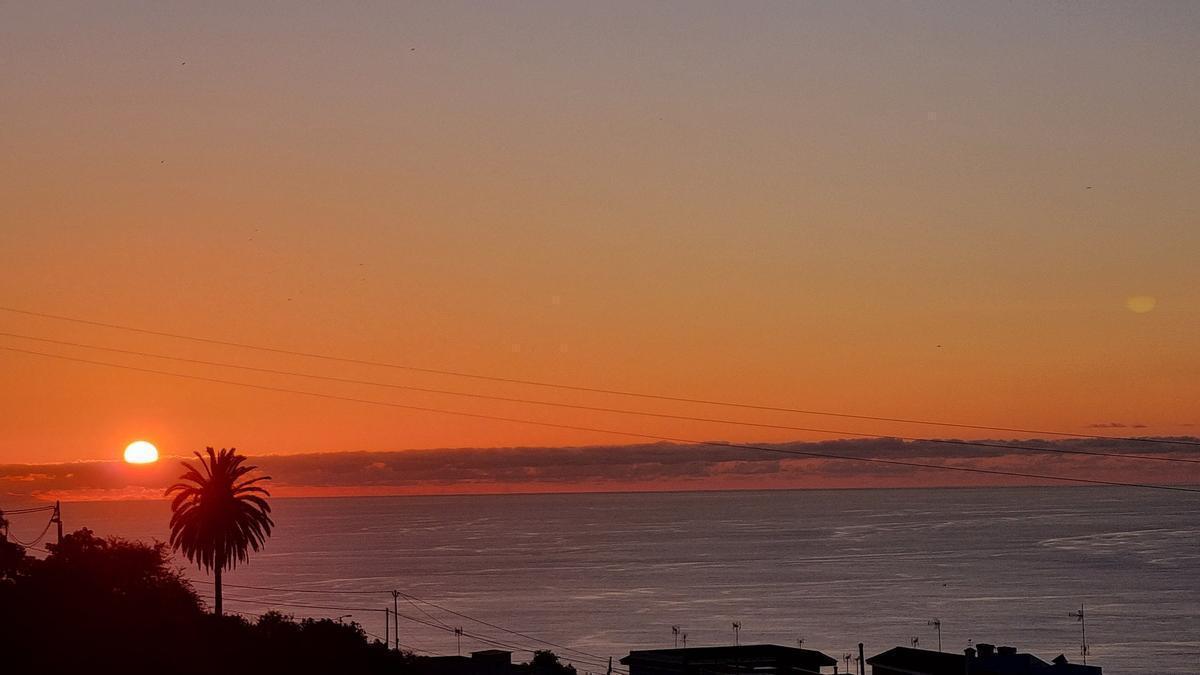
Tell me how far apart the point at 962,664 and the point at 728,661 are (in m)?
15.5

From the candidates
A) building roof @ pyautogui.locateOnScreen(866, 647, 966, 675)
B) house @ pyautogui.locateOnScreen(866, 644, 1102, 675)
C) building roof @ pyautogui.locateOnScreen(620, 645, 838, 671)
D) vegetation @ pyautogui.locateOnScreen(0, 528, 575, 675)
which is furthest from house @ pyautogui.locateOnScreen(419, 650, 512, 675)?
building roof @ pyautogui.locateOnScreen(866, 647, 966, 675)

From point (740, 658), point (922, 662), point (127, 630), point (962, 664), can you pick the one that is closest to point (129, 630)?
point (127, 630)

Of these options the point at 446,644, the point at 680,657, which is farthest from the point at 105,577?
the point at 446,644

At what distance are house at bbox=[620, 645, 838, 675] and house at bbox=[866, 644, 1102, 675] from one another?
13.4ft

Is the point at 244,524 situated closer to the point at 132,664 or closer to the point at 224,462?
the point at 224,462

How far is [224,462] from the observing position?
84062 millimetres

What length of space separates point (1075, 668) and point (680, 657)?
2799 cm

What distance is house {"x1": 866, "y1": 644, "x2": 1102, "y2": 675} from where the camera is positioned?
257 ft

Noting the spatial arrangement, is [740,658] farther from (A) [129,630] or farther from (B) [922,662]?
(A) [129,630]

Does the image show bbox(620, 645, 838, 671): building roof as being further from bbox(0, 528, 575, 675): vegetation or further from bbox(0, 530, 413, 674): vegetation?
bbox(0, 528, 575, 675): vegetation

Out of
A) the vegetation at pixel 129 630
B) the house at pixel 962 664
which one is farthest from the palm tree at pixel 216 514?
the house at pixel 962 664

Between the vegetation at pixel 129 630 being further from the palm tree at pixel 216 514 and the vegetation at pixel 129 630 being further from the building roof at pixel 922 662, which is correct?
the building roof at pixel 922 662

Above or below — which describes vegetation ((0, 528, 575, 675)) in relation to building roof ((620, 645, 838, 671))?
above

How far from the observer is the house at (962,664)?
257 ft
